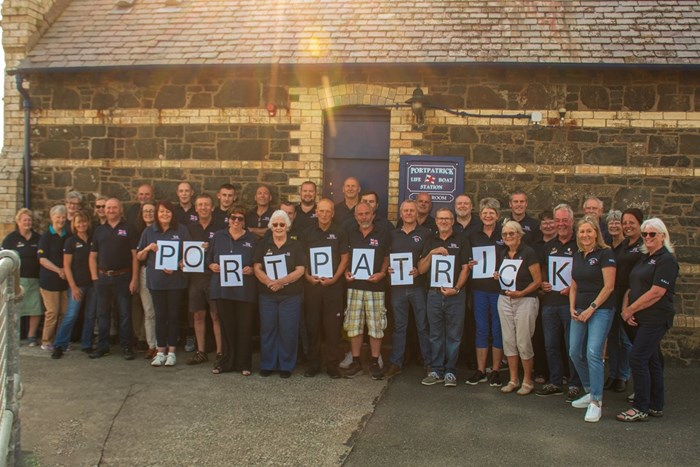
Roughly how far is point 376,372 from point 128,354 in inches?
134

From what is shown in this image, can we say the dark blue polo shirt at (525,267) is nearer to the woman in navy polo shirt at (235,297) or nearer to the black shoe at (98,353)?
the woman in navy polo shirt at (235,297)

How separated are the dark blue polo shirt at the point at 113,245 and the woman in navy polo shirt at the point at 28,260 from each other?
1387 millimetres

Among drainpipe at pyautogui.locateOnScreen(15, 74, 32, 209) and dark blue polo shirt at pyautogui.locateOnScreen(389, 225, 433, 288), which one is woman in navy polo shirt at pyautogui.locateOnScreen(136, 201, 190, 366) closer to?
dark blue polo shirt at pyautogui.locateOnScreen(389, 225, 433, 288)

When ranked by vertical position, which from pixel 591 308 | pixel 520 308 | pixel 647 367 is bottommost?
pixel 647 367

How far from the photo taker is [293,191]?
9805 mm

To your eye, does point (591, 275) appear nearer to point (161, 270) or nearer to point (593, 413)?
point (593, 413)

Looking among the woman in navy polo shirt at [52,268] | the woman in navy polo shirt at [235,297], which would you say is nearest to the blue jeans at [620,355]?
the woman in navy polo shirt at [235,297]

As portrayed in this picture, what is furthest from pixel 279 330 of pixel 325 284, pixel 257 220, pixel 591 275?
pixel 591 275

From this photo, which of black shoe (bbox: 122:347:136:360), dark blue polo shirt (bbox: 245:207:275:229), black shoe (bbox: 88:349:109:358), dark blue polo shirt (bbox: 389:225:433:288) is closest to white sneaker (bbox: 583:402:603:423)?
dark blue polo shirt (bbox: 389:225:433:288)

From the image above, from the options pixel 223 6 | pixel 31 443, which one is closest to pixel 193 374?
pixel 31 443

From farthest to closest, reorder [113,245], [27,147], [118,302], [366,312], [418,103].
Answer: [27,147] → [418,103] → [118,302] → [113,245] → [366,312]

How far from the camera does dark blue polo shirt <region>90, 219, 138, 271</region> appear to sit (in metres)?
8.16

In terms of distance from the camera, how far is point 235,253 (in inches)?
299

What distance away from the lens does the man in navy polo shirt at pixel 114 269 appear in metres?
8.17
